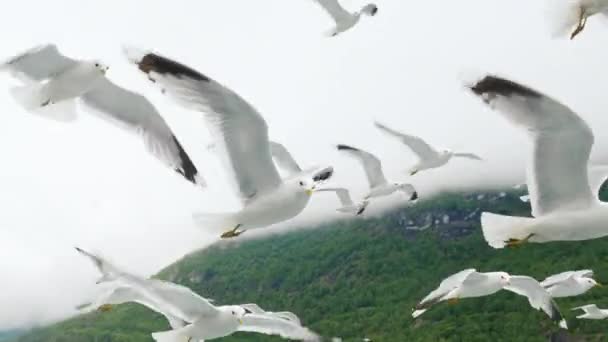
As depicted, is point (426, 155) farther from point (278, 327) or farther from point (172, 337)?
point (172, 337)

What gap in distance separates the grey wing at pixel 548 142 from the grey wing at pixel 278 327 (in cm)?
359

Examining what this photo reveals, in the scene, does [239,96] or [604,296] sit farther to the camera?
[604,296]

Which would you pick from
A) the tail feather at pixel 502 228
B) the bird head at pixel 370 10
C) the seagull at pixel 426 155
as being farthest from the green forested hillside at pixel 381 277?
the tail feather at pixel 502 228

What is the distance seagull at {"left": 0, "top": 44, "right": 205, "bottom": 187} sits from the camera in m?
9.65

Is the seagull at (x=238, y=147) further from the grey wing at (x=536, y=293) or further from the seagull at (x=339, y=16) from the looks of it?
the seagull at (x=339, y=16)

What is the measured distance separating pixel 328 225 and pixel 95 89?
290 ft

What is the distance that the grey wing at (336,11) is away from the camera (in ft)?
52.7

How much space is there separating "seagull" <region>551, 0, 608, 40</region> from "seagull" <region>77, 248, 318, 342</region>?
177 inches

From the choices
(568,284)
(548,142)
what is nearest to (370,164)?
(568,284)

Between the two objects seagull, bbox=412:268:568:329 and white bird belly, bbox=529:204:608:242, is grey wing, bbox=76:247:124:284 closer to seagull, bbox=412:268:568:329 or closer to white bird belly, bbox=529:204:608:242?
seagull, bbox=412:268:568:329

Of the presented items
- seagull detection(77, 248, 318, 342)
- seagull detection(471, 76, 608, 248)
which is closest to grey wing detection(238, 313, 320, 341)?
seagull detection(77, 248, 318, 342)

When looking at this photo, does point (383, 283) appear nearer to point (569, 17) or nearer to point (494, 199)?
point (494, 199)

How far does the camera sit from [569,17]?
26.4 ft

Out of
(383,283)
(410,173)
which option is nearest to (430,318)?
(383,283)
